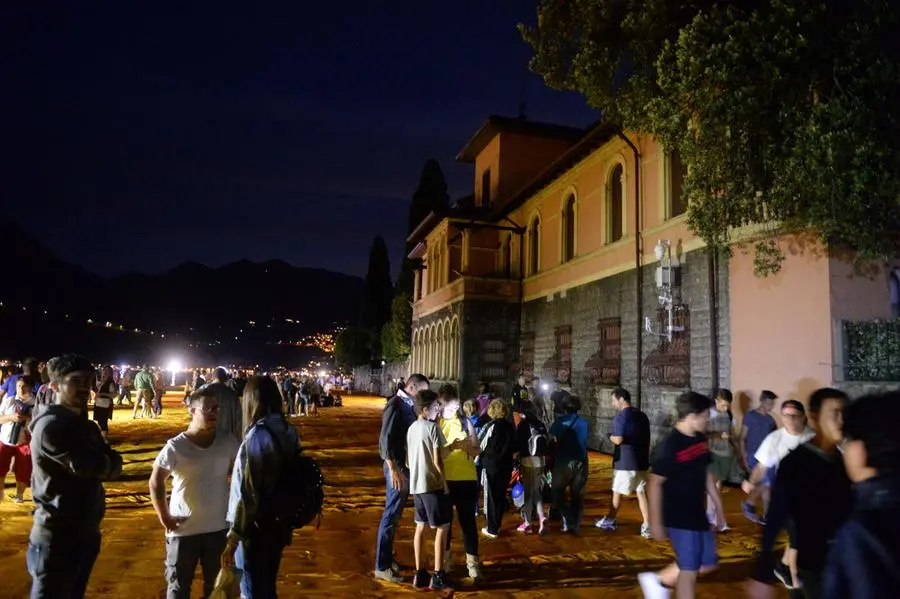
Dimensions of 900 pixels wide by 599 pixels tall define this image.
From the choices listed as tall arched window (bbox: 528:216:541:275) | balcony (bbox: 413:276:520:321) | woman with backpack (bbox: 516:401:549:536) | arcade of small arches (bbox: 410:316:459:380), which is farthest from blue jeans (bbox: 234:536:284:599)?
arcade of small arches (bbox: 410:316:459:380)

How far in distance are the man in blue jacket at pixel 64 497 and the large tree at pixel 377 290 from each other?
2049 inches

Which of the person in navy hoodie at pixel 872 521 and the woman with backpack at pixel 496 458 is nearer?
the person in navy hoodie at pixel 872 521

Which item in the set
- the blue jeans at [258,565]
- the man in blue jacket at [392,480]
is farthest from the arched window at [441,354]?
the blue jeans at [258,565]

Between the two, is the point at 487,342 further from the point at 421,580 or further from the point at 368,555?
the point at 421,580

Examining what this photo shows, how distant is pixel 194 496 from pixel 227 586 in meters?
0.63

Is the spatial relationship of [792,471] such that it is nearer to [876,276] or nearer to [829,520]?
[829,520]

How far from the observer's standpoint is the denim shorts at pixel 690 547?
4414 millimetres

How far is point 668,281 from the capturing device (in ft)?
45.3

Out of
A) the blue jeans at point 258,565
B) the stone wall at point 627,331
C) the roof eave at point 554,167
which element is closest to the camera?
the blue jeans at point 258,565

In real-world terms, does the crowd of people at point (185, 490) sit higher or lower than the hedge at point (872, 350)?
lower

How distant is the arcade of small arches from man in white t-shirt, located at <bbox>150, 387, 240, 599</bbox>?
2081 cm

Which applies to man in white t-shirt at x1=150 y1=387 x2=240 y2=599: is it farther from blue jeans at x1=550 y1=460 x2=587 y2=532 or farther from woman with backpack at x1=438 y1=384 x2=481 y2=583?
blue jeans at x1=550 y1=460 x2=587 y2=532

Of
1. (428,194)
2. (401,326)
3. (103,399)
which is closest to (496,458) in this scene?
(103,399)

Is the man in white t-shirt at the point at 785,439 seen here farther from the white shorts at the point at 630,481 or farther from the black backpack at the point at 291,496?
the black backpack at the point at 291,496
